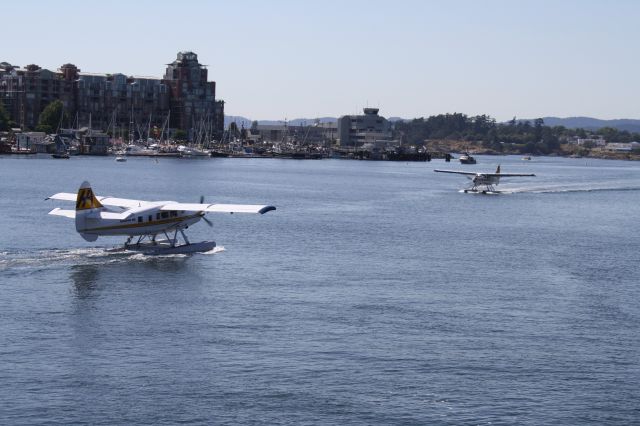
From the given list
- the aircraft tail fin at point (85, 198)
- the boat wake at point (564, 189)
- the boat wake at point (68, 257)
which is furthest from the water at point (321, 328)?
the boat wake at point (564, 189)

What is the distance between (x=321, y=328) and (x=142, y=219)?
20943 millimetres

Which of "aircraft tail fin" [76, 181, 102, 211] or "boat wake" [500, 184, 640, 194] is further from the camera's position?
"boat wake" [500, 184, 640, 194]

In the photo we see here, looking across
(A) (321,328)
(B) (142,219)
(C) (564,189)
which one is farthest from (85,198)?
(C) (564,189)

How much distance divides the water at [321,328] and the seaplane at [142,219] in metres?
1.43

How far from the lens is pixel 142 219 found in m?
59.4

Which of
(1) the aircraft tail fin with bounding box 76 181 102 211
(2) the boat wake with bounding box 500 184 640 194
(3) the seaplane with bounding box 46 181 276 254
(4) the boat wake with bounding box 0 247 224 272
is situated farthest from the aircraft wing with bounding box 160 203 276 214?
(2) the boat wake with bounding box 500 184 640 194

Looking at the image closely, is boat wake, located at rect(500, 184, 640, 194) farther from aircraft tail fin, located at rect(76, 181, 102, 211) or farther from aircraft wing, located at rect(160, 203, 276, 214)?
aircraft tail fin, located at rect(76, 181, 102, 211)

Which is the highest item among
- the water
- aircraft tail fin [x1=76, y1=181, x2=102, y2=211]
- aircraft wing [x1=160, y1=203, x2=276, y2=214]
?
aircraft tail fin [x1=76, y1=181, x2=102, y2=211]

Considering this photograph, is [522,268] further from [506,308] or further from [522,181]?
[522,181]

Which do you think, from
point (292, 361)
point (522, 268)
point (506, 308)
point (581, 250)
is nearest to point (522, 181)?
point (581, 250)

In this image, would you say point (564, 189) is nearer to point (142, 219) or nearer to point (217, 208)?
point (217, 208)

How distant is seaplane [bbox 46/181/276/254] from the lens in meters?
57.3

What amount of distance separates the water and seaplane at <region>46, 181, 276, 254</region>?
56.4 inches

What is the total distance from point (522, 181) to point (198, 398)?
14915 centimetres
